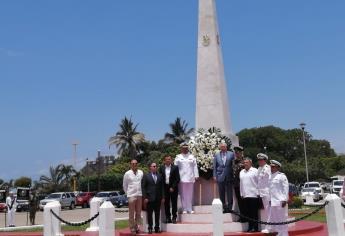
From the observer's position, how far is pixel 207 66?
15.9 metres

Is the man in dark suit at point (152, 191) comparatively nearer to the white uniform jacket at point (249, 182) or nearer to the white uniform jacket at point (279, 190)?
the white uniform jacket at point (249, 182)

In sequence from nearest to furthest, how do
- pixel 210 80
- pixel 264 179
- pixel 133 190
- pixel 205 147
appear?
pixel 264 179
pixel 133 190
pixel 205 147
pixel 210 80

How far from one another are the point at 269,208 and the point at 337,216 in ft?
4.91

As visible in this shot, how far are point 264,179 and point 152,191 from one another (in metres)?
2.77

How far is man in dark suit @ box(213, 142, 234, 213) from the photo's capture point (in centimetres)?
1244

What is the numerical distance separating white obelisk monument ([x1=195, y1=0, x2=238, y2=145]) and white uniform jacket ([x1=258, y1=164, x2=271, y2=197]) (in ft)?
13.2

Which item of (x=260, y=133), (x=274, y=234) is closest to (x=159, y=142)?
(x=260, y=133)

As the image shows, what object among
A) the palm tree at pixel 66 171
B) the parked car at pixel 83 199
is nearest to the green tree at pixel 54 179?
the palm tree at pixel 66 171

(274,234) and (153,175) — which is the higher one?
(153,175)

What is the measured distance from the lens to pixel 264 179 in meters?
11.5

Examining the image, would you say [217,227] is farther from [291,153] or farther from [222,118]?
[291,153]

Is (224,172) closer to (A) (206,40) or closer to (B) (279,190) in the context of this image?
(B) (279,190)

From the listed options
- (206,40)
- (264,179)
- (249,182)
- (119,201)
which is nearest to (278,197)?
(264,179)

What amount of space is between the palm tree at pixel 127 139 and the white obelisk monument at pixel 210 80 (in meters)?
49.4
